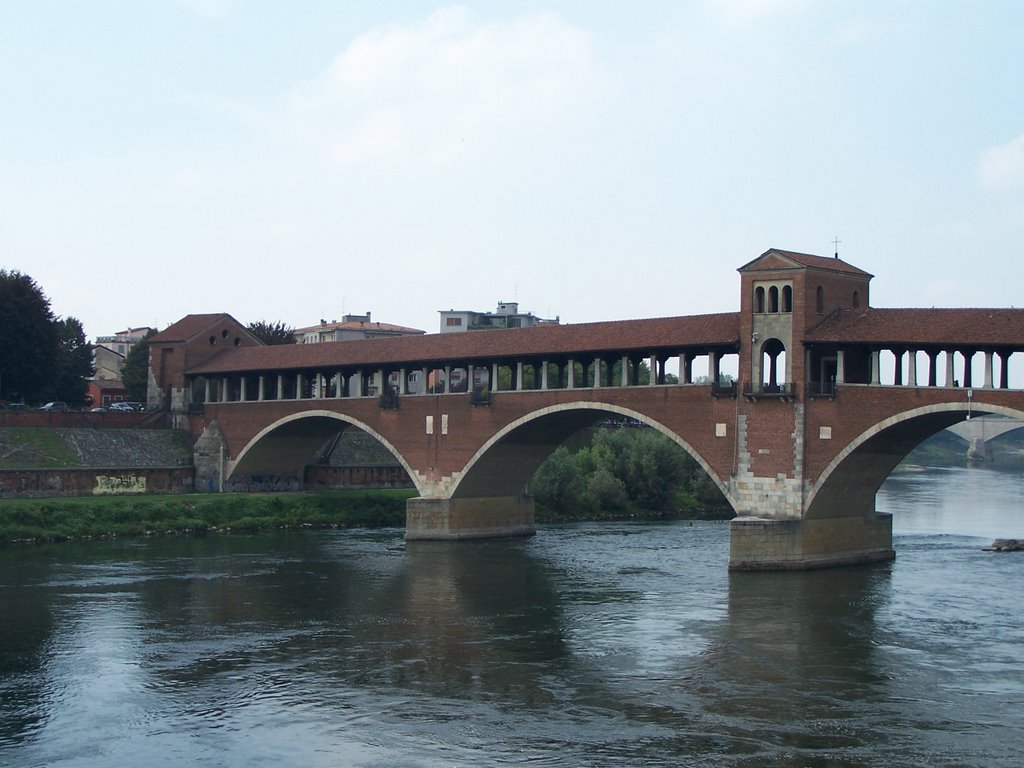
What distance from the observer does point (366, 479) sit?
6556cm

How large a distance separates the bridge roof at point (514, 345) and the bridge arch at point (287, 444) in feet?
8.16

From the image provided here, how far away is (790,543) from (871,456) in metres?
3.53

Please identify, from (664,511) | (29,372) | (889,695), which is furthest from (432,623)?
(29,372)

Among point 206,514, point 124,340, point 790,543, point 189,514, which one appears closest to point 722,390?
point 790,543

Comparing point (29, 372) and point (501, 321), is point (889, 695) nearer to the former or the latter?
point (29, 372)

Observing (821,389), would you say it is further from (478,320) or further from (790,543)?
(478,320)

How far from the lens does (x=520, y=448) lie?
5031 centimetres

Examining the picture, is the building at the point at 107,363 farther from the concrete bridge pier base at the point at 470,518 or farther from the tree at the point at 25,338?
the concrete bridge pier base at the point at 470,518

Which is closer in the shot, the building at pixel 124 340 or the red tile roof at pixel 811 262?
the red tile roof at pixel 811 262

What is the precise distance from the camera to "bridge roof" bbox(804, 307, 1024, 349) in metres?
35.9

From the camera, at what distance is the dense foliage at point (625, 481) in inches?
2394

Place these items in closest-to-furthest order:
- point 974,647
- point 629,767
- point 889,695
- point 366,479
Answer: point 629,767, point 889,695, point 974,647, point 366,479

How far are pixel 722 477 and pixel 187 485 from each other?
2963 cm

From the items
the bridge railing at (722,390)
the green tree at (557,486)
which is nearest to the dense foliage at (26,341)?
the green tree at (557,486)
